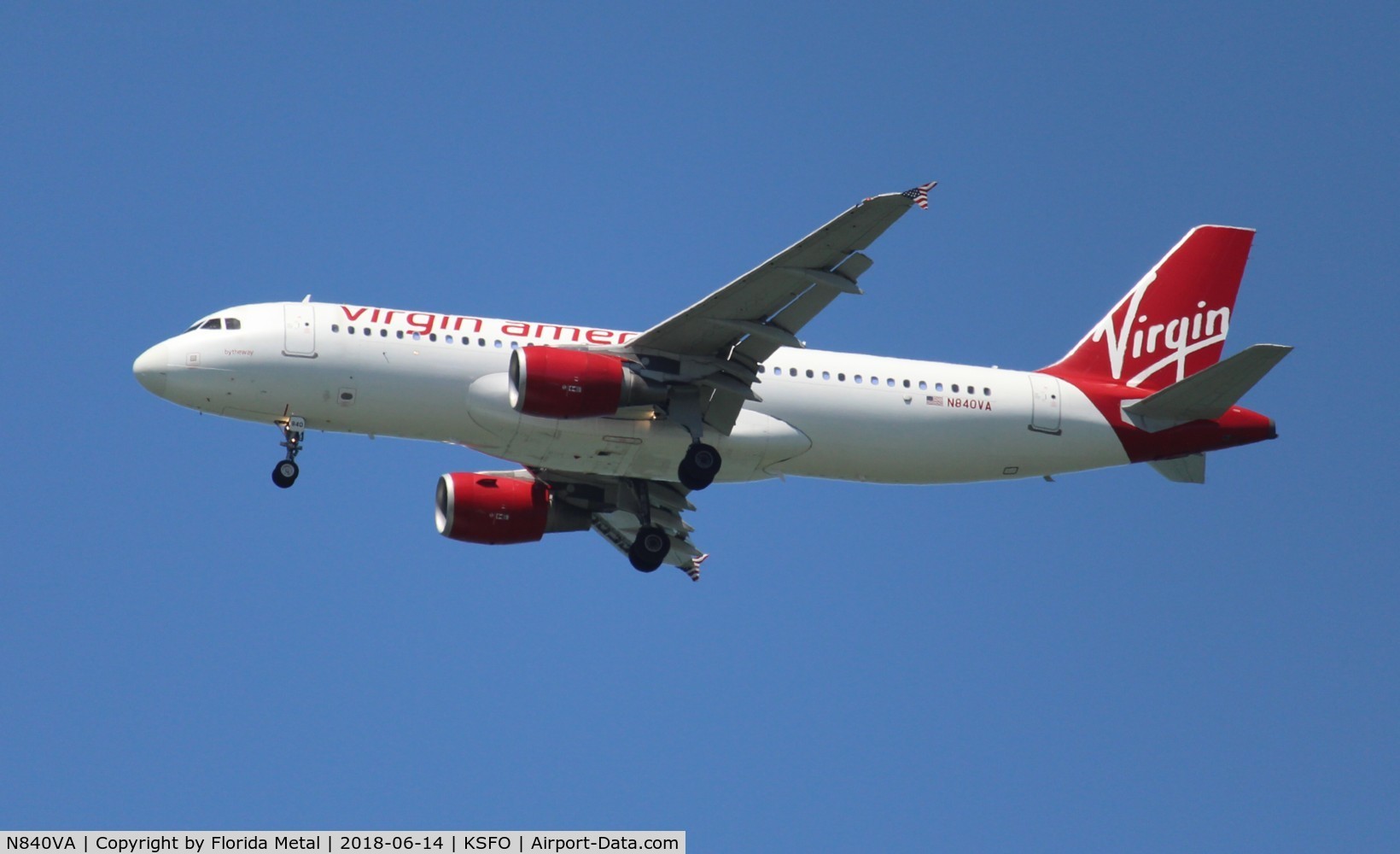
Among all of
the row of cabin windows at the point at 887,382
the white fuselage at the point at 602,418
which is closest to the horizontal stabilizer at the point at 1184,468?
the white fuselage at the point at 602,418

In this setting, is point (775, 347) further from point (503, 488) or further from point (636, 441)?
point (503, 488)

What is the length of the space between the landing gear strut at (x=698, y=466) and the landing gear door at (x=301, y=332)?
8711 millimetres

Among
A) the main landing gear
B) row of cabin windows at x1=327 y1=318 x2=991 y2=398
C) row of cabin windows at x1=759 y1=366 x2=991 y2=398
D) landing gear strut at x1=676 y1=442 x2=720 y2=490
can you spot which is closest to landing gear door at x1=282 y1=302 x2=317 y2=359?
row of cabin windows at x1=327 y1=318 x2=991 y2=398

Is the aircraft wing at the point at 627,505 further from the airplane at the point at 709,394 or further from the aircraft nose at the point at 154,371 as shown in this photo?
the aircraft nose at the point at 154,371

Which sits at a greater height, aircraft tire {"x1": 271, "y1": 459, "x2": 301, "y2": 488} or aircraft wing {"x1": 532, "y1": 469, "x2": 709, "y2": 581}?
aircraft wing {"x1": 532, "y1": 469, "x2": 709, "y2": 581}

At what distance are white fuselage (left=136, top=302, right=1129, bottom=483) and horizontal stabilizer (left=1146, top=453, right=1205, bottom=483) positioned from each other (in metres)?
1.17

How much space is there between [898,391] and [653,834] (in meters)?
12.2

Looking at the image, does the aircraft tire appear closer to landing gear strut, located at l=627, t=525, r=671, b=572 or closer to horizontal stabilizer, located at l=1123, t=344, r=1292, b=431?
landing gear strut, located at l=627, t=525, r=671, b=572

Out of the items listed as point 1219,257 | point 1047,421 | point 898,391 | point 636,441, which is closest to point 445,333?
point 636,441

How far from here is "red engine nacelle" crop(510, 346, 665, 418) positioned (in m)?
38.6

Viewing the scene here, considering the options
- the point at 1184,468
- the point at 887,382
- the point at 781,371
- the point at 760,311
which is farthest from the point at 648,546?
the point at 1184,468

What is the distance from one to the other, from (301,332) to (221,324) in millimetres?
2021

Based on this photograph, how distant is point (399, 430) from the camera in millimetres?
40000

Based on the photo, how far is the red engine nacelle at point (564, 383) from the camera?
38594mm
